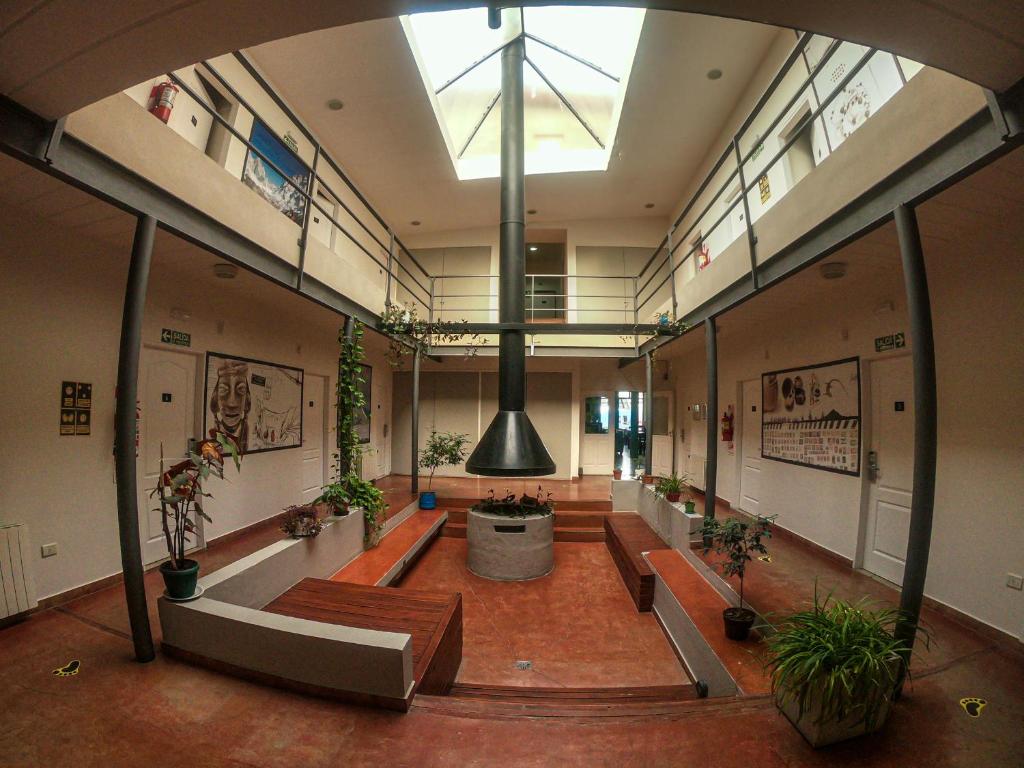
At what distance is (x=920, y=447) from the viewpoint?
6.62ft

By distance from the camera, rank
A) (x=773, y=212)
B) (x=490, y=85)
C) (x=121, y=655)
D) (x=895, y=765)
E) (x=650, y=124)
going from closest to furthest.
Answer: (x=895, y=765) < (x=121, y=655) < (x=773, y=212) < (x=650, y=124) < (x=490, y=85)

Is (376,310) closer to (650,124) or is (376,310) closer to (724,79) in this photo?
(650,124)

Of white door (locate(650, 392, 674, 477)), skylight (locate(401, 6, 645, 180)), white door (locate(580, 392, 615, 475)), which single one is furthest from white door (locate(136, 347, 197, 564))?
white door (locate(650, 392, 674, 477))

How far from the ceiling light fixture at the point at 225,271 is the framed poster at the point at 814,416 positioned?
6.19 metres

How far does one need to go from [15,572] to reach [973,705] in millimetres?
5647

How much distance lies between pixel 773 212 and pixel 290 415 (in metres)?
6.22

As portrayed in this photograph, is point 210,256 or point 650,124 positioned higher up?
point 650,124

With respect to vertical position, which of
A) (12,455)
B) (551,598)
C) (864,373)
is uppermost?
(864,373)

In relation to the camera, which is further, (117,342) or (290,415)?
(290,415)

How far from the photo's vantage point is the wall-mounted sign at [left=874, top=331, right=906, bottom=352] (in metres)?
3.57

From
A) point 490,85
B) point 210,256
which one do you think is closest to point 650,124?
point 490,85

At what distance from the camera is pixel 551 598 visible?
4281mm

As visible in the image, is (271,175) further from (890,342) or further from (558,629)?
(890,342)

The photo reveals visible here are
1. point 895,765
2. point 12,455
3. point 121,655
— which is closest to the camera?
point 895,765
